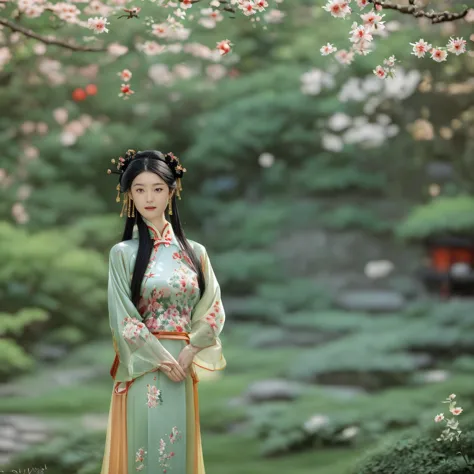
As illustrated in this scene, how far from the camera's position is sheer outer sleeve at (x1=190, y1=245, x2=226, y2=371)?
11.5 feet

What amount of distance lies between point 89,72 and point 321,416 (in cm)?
391

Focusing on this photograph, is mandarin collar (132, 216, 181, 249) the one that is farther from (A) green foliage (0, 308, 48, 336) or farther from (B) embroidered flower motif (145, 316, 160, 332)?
(A) green foliage (0, 308, 48, 336)

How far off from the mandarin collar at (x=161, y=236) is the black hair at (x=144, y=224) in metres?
0.01

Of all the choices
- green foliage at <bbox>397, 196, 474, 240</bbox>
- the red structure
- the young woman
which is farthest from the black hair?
the red structure

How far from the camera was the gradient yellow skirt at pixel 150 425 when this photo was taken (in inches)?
134

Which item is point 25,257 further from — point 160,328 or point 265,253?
point 160,328

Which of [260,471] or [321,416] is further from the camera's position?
[321,416]

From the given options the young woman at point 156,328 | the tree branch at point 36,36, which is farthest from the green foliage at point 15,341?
the young woman at point 156,328

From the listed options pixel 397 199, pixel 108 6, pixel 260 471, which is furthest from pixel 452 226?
pixel 108 6

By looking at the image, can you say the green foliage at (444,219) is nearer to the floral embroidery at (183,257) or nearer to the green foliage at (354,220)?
the green foliage at (354,220)

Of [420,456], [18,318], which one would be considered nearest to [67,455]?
[18,318]

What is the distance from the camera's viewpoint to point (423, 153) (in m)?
8.88

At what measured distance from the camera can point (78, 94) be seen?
8.34 metres

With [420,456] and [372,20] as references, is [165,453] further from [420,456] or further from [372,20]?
[372,20]
